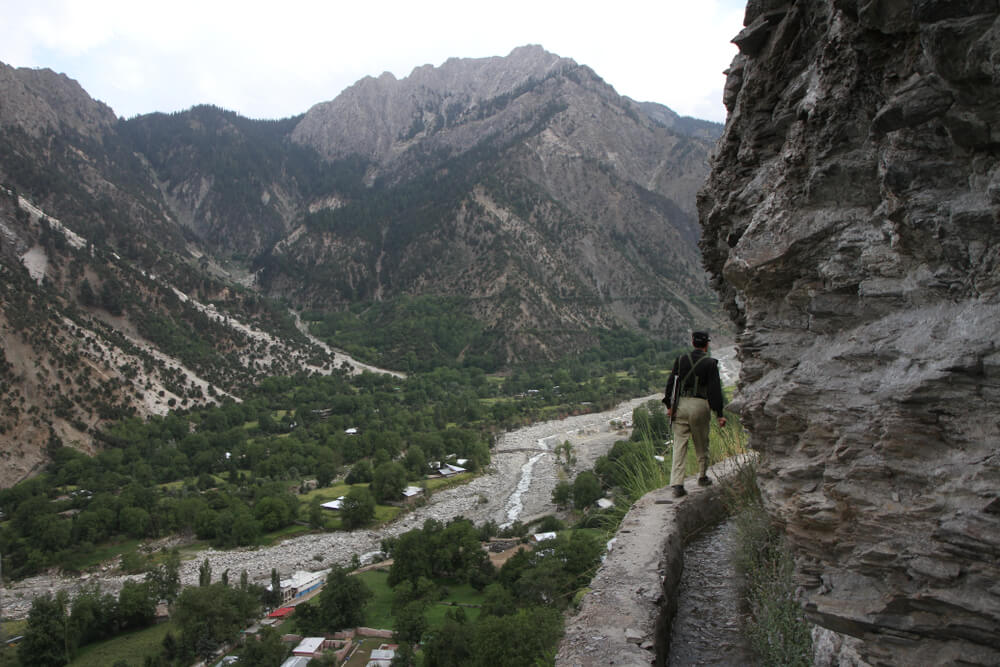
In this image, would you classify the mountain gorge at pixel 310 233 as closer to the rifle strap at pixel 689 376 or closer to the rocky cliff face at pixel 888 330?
the rifle strap at pixel 689 376

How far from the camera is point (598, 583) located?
4.77 meters

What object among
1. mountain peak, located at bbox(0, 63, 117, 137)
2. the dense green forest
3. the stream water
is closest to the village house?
the dense green forest

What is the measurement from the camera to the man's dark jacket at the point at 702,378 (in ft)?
18.9

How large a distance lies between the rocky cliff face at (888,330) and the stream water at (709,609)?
1.03 meters

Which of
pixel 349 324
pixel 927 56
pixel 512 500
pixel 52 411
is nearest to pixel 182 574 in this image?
pixel 512 500

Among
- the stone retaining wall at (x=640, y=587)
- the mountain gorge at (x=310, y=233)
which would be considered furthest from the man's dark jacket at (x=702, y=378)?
the mountain gorge at (x=310, y=233)

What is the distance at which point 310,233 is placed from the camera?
139 meters

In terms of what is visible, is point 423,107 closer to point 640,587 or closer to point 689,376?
point 689,376

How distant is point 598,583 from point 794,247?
2967 millimetres

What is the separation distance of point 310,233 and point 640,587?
472 ft

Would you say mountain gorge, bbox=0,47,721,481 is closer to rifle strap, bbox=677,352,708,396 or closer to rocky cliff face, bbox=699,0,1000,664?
rifle strap, bbox=677,352,708,396

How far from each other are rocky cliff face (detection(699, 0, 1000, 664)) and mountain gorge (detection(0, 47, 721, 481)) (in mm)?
51610

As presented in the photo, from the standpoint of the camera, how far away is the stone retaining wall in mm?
3898

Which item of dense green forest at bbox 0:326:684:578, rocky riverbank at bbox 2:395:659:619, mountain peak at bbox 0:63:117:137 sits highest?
mountain peak at bbox 0:63:117:137
